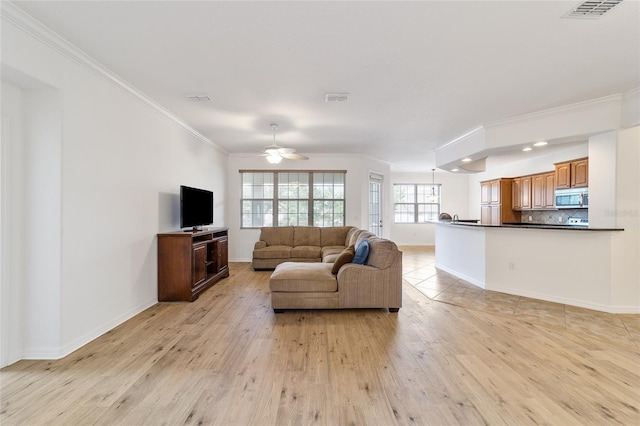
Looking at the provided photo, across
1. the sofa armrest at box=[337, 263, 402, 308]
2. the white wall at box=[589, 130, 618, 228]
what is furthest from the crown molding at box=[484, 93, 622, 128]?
the sofa armrest at box=[337, 263, 402, 308]

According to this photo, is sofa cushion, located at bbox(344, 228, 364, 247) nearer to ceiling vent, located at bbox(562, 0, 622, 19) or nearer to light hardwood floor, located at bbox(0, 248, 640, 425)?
light hardwood floor, located at bbox(0, 248, 640, 425)

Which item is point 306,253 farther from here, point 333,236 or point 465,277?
point 465,277

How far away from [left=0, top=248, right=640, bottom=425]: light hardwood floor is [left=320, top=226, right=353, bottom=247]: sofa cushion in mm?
3273

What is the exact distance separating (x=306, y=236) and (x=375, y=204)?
2568mm

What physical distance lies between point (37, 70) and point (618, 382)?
5238 mm

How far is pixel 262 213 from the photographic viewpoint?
7.41 metres

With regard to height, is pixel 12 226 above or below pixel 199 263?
above

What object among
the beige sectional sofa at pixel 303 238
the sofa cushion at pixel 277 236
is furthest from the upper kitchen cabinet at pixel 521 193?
the sofa cushion at pixel 277 236

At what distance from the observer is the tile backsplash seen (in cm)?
592

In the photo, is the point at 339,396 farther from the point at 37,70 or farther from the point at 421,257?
the point at 421,257

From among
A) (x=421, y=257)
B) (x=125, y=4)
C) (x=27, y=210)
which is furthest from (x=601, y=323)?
(x=27, y=210)

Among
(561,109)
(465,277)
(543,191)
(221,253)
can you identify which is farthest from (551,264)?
(221,253)

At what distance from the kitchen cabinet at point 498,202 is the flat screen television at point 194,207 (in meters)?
7.32

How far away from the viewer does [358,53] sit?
2625 mm
